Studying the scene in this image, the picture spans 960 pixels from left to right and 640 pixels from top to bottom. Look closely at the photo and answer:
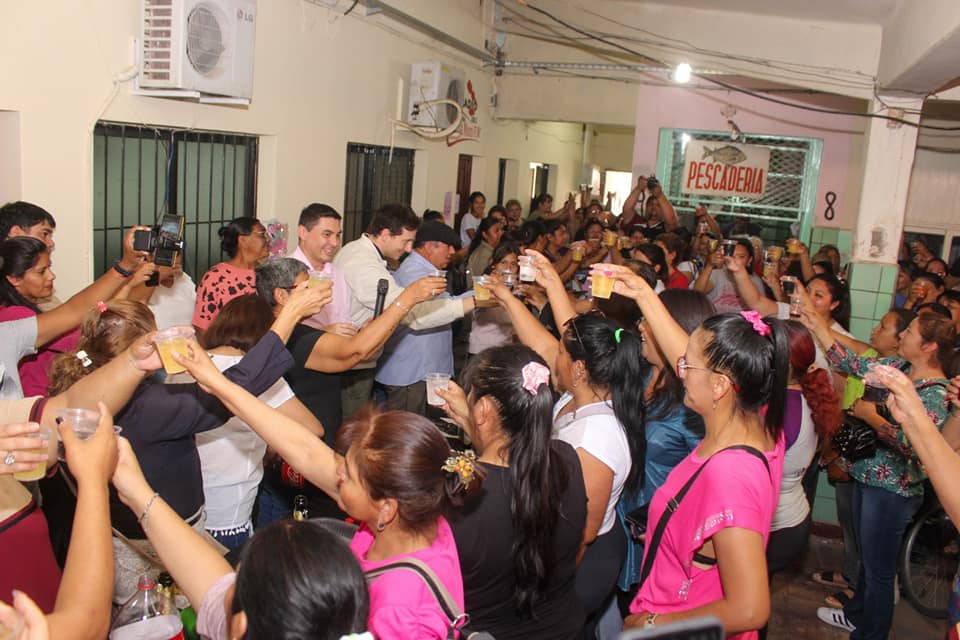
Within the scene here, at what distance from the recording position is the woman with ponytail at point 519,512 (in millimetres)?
1930

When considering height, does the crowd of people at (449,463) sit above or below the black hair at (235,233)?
below

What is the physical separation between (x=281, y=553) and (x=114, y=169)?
11.7ft

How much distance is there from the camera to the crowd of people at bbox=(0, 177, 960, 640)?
63.1 inches

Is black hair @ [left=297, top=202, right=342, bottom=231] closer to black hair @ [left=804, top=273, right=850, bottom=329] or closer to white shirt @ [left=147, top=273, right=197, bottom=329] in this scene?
white shirt @ [left=147, top=273, right=197, bottom=329]

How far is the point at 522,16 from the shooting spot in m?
9.31

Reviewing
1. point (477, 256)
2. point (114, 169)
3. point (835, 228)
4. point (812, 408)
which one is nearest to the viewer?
point (812, 408)

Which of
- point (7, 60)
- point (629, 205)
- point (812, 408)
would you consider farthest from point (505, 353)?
point (629, 205)

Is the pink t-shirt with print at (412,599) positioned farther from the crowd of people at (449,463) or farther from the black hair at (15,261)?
the black hair at (15,261)

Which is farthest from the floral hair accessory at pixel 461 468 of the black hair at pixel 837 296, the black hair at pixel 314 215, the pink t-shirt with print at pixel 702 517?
the black hair at pixel 837 296

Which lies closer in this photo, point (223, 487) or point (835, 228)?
point (223, 487)

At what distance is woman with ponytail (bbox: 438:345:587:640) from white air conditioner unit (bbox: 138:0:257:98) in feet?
8.59

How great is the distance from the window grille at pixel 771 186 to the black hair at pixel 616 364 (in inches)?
320

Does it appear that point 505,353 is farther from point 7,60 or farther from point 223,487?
point 7,60

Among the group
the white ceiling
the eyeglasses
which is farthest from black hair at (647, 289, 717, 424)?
the white ceiling
